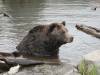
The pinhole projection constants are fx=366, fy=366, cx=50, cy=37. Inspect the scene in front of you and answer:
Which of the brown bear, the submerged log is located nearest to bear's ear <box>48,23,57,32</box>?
the brown bear

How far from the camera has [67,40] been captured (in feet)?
38.7

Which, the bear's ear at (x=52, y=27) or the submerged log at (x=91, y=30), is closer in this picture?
the bear's ear at (x=52, y=27)

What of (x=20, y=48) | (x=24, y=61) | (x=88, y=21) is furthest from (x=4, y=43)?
(x=88, y=21)

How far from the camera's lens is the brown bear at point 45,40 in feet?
39.7

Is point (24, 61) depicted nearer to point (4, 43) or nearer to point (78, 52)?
point (78, 52)

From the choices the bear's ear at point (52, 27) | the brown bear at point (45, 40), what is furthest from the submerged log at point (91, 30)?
the bear's ear at point (52, 27)

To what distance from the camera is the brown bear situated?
12.1 meters

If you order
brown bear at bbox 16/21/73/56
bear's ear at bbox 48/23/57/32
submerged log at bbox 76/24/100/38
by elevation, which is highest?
bear's ear at bbox 48/23/57/32

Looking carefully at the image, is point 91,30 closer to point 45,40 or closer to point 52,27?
point 45,40

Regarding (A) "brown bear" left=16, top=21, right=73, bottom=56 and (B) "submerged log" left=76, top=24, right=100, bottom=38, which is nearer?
(A) "brown bear" left=16, top=21, right=73, bottom=56

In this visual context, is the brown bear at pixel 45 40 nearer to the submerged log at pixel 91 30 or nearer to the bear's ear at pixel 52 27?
the bear's ear at pixel 52 27

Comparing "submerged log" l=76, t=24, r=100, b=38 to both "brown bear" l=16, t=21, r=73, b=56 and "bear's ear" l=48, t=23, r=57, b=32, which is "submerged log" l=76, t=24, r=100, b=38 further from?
"bear's ear" l=48, t=23, r=57, b=32

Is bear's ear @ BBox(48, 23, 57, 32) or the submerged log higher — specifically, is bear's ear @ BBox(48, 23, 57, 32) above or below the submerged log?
above

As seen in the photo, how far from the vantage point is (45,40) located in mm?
12453
